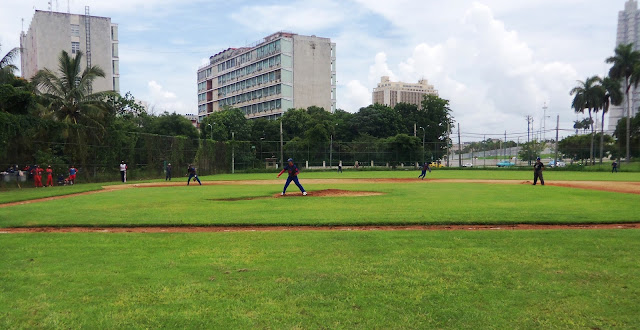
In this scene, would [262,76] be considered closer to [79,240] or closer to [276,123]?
[276,123]

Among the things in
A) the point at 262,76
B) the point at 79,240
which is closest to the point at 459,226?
the point at 79,240

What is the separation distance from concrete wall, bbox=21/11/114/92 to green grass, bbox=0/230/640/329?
66042 mm

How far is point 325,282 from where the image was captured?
538 centimetres

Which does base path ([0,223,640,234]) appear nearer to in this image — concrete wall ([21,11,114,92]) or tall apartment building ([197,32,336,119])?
concrete wall ([21,11,114,92])

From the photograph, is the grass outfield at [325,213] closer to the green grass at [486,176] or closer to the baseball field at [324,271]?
the baseball field at [324,271]

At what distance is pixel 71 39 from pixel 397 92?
129 metres

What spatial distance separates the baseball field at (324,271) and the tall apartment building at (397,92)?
160474mm

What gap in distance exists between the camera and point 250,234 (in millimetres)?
9023

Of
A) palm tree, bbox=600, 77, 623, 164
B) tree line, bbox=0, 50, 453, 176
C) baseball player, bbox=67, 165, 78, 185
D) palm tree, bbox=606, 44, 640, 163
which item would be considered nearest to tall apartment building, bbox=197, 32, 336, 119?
tree line, bbox=0, 50, 453, 176

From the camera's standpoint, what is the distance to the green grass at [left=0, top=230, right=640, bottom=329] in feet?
14.0

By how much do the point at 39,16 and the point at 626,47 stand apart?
8773 centimetres

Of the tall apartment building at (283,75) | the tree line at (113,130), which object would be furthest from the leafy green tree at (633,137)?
the tall apartment building at (283,75)

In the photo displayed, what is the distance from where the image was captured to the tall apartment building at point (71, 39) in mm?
62375

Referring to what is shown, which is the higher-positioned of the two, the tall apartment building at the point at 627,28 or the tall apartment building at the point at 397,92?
the tall apartment building at the point at 627,28
